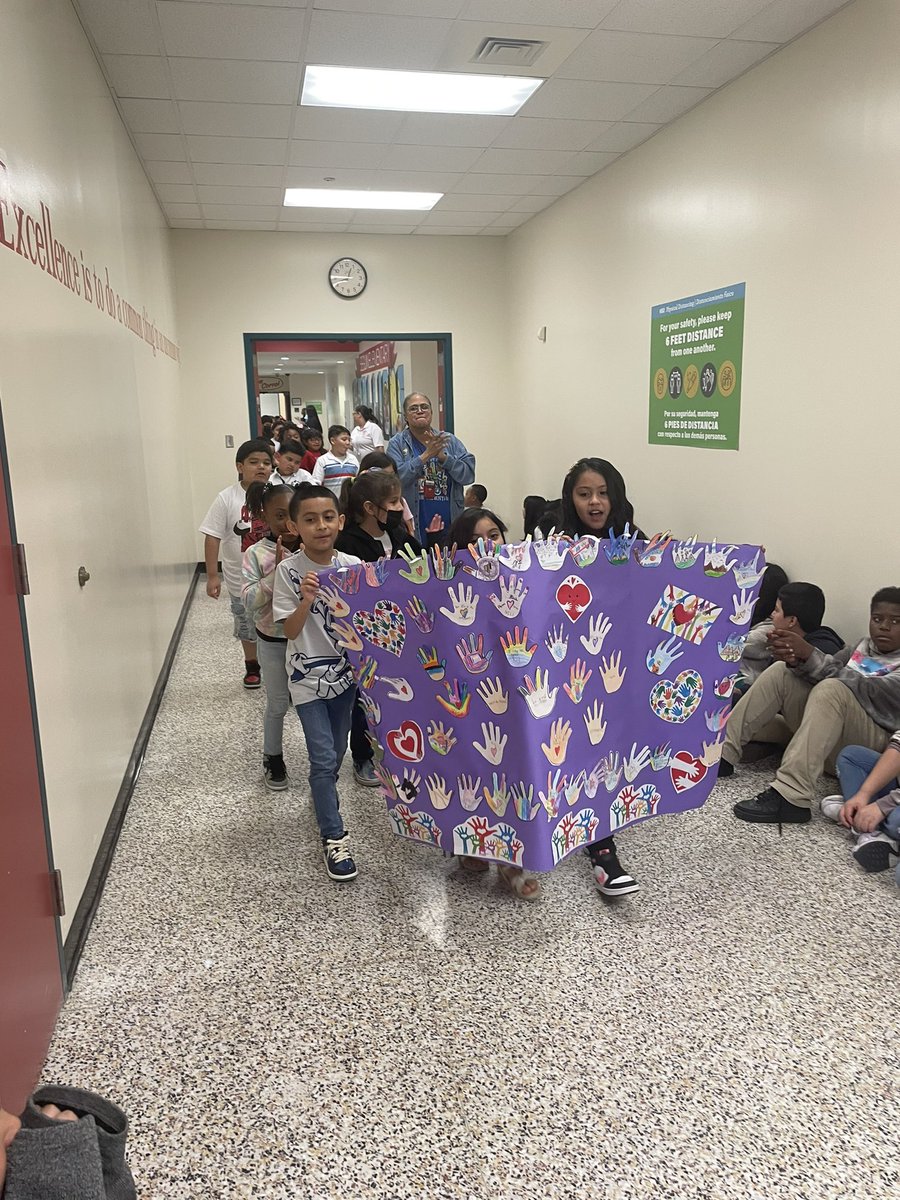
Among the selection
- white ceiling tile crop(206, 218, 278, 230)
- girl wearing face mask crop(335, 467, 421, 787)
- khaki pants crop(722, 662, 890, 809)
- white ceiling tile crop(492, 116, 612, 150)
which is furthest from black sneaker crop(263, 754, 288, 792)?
white ceiling tile crop(206, 218, 278, 230)

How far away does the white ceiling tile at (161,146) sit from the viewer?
5176 millimetres

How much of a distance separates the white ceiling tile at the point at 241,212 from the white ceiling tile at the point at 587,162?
8.34 feet

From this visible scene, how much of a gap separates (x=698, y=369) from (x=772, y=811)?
3003 millimetres

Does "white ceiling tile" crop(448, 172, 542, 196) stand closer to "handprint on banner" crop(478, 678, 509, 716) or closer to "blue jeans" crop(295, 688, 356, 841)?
"blue jeans" crop(295, 688, 356, 841)

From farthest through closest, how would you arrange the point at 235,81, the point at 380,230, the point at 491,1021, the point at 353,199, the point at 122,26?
the point at 380,230, the point at 353,199, the point at 235,81, the point at 122,26, the point at 491,1021

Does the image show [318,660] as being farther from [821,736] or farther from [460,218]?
[460,218]

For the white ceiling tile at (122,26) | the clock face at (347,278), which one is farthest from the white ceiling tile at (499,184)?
the white ceiling tile at (122,26)

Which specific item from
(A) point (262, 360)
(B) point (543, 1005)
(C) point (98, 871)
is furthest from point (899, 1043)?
(A) point (262, 360)

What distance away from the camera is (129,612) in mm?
3697

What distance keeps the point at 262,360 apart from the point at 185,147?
13575mm

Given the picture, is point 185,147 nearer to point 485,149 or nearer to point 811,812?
point 485,149

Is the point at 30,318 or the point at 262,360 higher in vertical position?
the point at 262,360

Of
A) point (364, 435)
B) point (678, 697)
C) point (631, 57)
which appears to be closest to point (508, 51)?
point (631, 57)

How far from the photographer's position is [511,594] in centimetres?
216
